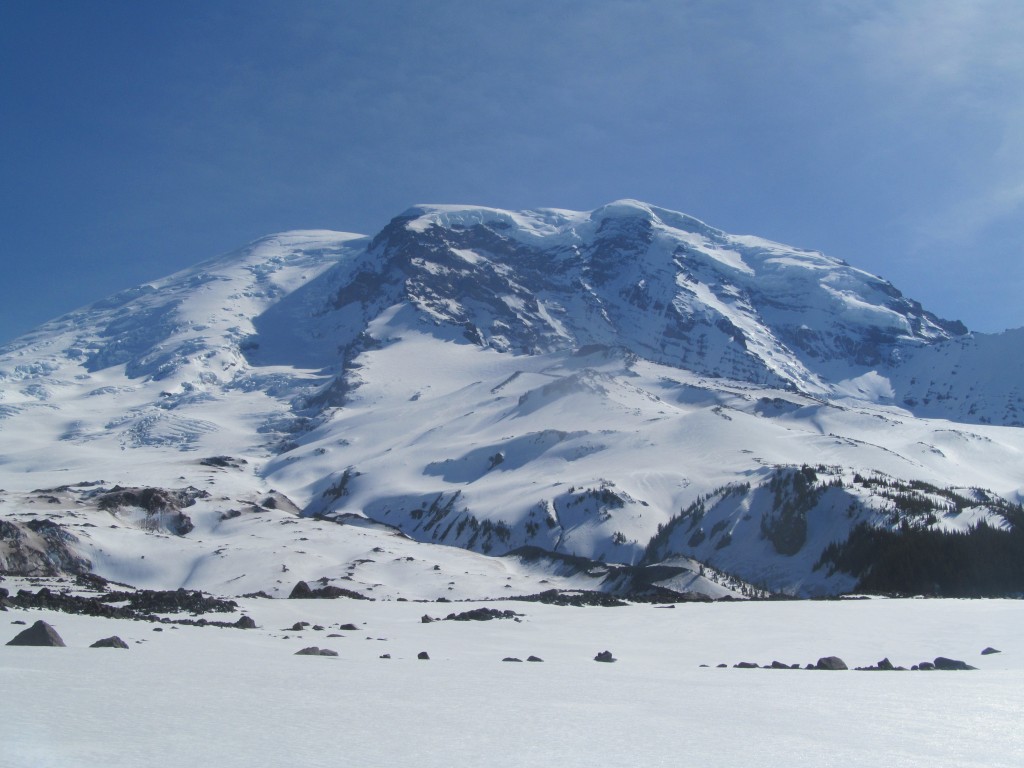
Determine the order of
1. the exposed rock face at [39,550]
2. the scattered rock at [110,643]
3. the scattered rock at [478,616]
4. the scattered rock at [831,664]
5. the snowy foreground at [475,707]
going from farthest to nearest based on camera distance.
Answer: the exposed rock face at [39,550]
the scattered rock at [478,616]
the scattered rock at [831,664]
the scattered rock at [110,643]
the snowy foreground at [475,707]

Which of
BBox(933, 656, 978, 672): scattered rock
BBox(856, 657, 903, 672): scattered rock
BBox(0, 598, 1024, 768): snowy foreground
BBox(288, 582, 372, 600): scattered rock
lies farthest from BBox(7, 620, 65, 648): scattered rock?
BBox(288, 582, 372, 600): scattered rock

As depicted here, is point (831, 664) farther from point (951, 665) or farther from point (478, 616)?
point (478, 616)

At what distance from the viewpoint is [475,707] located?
11.8 meters

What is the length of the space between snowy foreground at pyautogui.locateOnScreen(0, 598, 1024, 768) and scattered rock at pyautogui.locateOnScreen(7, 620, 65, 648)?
1.13 feet

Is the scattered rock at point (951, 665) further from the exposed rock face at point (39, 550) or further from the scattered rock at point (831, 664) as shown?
the exposed rock face at point (39, 550)

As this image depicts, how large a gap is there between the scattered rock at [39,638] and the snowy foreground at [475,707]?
344mm

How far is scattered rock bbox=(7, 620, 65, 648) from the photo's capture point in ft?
58.9

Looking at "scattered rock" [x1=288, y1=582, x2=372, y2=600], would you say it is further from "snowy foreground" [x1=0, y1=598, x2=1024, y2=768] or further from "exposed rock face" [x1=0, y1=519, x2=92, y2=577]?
"snowy foreground" [x1=0, y1=598, x2=1024, y2=768]

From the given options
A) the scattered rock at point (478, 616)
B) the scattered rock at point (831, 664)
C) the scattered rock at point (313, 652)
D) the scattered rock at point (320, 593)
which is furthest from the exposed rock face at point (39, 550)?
the scattered rock at point (831, 664)

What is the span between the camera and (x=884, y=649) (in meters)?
25.2

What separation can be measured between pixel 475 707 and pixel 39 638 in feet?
37.4

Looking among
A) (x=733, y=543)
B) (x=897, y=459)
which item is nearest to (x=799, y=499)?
(x=733, y=543)

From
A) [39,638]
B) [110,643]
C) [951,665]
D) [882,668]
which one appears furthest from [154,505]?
[951,665]

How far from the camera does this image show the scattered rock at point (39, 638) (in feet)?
58.9
